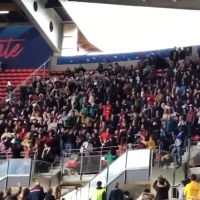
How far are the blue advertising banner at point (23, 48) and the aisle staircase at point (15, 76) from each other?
380mm

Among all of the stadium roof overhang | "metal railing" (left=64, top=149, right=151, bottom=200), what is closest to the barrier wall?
the stadium roof overhang

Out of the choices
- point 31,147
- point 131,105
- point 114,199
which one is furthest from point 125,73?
point 114,199

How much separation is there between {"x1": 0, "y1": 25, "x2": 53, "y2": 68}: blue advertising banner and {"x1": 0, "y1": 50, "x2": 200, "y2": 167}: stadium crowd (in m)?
3.57

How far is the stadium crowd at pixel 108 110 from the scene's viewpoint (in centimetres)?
2596

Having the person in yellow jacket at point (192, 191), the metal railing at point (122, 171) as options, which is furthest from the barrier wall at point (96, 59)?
the person in yellow jacket at point (192, 191)

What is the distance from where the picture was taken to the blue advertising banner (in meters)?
38.4

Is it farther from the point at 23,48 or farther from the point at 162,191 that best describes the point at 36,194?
the point at 23,48

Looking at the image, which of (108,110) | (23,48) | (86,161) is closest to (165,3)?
(108,110)

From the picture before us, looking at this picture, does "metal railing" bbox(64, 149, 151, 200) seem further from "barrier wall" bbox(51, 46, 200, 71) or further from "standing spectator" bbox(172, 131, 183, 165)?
"barrier wall" bbox(51, 46, 200, 71)

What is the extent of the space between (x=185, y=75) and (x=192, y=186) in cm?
1123

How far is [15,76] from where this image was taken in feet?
125

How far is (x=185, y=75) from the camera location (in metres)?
29.3

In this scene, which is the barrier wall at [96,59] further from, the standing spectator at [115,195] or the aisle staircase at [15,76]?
the standing spectator at [115,195]

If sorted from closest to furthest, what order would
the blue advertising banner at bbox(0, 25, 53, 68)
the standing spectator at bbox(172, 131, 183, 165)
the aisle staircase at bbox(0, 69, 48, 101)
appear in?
the standing spectator at bbox(172, 131, 183, 165) → the aisle staircase at bbox(0, 69, 48, 101) → the blue advertising banner at bbox(0, 25, 53, 68)
